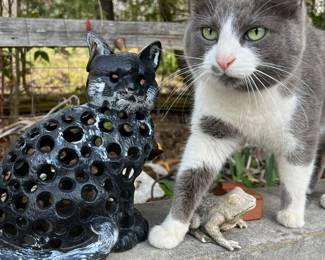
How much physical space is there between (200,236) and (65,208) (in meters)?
0.45

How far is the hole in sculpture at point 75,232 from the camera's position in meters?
1.15

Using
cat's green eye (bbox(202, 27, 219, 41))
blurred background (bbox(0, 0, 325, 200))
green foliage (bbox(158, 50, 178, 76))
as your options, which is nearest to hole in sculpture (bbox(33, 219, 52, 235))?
cat's green eye (bbox(202, 27, 219, 41))

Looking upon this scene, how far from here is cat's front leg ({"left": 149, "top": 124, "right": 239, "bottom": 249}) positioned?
1.36m

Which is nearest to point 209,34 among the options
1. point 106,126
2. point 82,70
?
point 106,126

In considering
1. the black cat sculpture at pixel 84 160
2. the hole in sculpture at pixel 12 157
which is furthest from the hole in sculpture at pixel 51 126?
the hole in sculpture at pixel 12 157

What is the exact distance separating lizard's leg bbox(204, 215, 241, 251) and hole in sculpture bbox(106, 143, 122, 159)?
14.4 inches

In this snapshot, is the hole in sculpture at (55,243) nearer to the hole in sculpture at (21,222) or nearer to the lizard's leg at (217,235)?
the hole in sculpture at (21,222)

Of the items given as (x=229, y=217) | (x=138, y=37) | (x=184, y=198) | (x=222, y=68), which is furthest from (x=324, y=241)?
(x=138, y=37)

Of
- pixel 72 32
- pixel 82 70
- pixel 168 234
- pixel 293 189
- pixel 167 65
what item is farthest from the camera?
pixel 167 65

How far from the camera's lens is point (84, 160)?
3.71 ft

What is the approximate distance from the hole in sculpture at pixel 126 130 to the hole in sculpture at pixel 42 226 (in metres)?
0.28

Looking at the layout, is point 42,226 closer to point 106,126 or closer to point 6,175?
point 6,175

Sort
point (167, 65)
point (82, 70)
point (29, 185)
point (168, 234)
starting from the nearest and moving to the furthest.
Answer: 1. point (29, 185)
2. point (168, 234)
3. point (82, 70)
4. point (167, 65)

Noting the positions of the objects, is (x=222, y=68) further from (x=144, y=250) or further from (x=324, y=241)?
(x=324, y=241)
